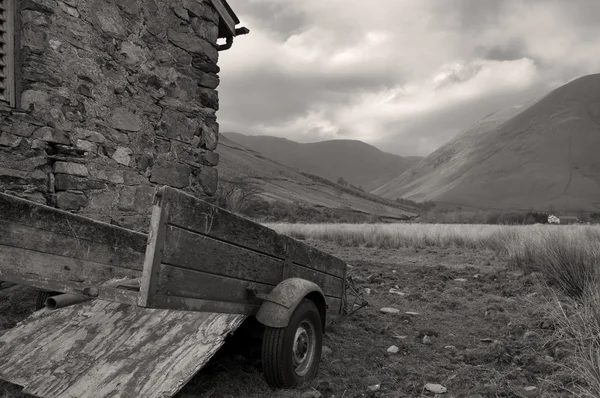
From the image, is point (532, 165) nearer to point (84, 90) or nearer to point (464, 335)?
point (464, 335)

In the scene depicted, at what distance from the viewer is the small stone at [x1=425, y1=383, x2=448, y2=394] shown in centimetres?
315

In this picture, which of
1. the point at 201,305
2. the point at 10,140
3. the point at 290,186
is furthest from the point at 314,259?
the point at 290,186

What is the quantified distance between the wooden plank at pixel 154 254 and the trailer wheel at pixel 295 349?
3.00ft

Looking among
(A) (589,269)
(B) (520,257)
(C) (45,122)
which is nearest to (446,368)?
(A) (589,269)

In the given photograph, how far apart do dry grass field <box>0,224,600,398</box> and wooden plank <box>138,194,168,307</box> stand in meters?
1.03

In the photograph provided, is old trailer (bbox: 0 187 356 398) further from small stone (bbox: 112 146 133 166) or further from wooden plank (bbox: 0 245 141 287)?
small stone (bbox: 112 146 133 166)

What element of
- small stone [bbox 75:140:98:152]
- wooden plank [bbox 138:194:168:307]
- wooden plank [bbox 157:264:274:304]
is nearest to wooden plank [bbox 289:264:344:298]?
wooden plank [bbox 157:264:274:304]

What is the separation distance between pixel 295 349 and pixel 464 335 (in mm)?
2298

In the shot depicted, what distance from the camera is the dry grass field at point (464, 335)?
3.05m

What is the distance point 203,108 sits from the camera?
5.99m

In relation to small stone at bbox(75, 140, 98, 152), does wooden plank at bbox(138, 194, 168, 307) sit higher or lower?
lower

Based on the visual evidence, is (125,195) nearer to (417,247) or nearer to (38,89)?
(38,89)

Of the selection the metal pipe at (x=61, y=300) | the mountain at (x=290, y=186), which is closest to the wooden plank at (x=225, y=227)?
the metal pipe at (x=61, y=300)

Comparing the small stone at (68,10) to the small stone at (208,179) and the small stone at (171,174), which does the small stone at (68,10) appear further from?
the small stone at (208,179)
